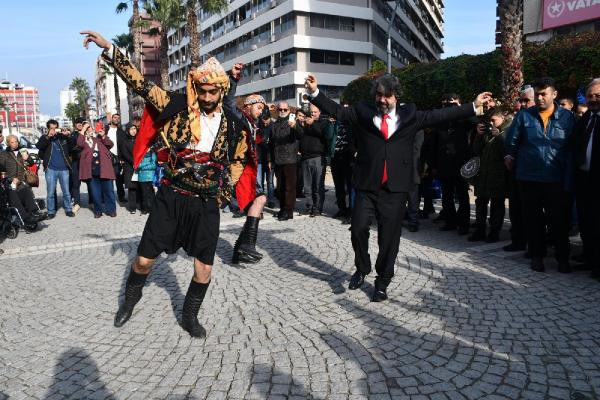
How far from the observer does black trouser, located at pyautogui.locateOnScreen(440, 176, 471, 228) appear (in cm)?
717

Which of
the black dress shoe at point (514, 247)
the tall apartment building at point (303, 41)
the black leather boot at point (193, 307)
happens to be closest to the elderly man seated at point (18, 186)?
the black leather boot at point (193, 307)

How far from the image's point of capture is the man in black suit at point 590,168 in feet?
15.8

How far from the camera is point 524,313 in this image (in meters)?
4.04

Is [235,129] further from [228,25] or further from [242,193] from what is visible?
[228,25]

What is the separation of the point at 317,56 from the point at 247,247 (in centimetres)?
3825

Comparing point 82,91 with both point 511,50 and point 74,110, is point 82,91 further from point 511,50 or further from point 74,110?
point 511,50

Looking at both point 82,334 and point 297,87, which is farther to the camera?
point 297,87

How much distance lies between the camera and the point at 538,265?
525 centimetres

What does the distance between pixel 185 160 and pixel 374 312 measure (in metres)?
2.07

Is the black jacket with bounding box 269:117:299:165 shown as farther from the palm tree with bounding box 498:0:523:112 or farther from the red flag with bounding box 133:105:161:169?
the red flag with bounding box 133:105:161:169

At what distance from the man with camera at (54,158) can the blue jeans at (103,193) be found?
604mm

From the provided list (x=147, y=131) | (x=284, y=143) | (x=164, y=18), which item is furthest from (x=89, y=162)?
(x=164, y=18)

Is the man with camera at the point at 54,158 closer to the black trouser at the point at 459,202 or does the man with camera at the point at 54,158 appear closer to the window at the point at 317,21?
the black trouser at the point at 459,202

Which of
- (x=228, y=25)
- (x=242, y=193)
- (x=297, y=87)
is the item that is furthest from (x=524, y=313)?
(x=228, y=25)
